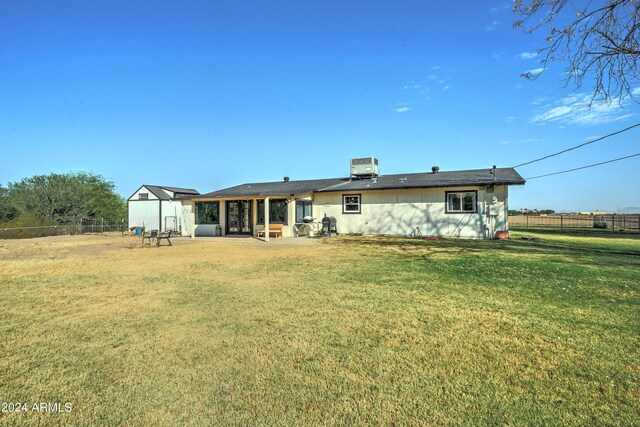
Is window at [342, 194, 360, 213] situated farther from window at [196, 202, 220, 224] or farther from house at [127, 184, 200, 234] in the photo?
house at [127, 184, 200, 234]

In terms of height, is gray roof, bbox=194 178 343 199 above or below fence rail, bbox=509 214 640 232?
above

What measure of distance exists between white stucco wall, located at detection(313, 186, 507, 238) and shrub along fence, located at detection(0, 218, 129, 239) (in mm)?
16353

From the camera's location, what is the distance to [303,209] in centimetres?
1970

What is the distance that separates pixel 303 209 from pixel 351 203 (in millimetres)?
2868

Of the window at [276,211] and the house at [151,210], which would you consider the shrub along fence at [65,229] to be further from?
the window at [276,211]

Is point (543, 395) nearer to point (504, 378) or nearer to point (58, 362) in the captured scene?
point (504, 378)

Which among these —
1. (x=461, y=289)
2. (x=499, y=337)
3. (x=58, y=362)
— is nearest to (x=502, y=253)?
(x=461, y=289)

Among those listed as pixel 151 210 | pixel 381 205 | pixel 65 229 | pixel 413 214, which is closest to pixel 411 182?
pixel 413 214

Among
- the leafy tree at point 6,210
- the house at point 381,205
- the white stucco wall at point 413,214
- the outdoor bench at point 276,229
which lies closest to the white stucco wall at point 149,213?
the leafy tree at point 6,210

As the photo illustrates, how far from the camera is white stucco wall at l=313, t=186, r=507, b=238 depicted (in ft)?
54.6

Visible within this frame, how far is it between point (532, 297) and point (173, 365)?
17.9ft

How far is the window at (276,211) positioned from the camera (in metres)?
18.7

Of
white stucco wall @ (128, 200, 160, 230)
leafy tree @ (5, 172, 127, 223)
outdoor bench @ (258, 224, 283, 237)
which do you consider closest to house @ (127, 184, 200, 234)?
white stucco wall @ (128, 200, 160, 230)

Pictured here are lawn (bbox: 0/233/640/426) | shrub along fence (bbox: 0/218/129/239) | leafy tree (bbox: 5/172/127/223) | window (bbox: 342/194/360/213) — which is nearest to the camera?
lawn (bbox: 0/233/640/426)
